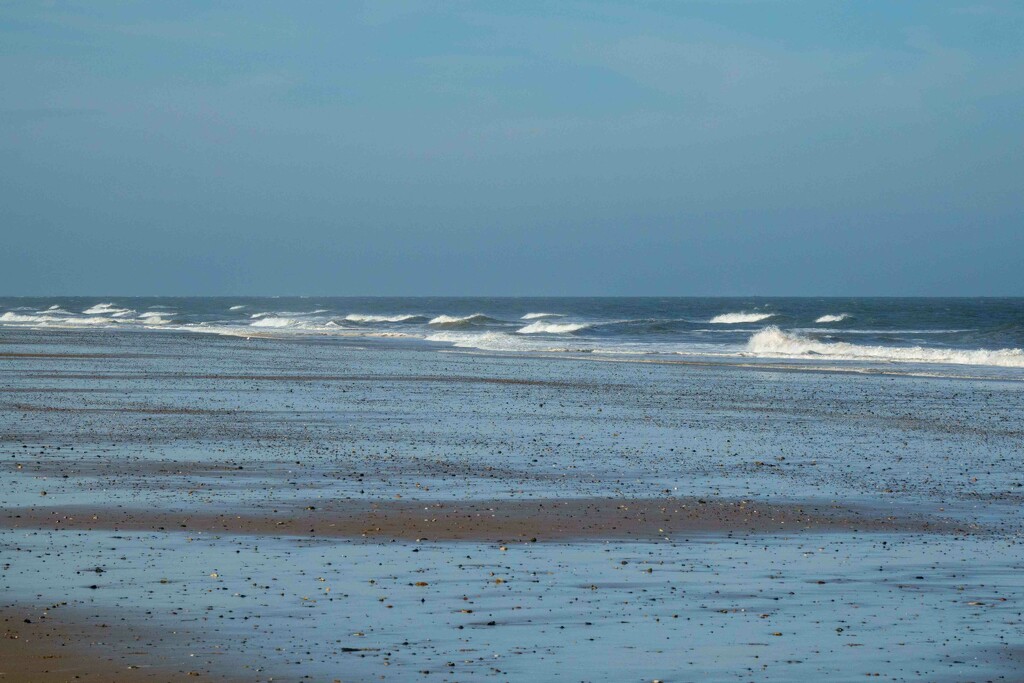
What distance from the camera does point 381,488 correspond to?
12.4 metres

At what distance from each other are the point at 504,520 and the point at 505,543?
0.99 meters

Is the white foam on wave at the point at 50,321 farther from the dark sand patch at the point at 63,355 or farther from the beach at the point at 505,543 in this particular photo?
the beach at the point at 505,543

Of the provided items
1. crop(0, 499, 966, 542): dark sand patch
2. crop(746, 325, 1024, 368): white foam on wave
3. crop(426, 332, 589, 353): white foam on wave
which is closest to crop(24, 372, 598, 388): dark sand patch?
crop(0, 499, 966, 542): dark sand patch

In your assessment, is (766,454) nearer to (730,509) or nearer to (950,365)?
(730,509)

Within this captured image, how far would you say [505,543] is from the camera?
32.0 ft

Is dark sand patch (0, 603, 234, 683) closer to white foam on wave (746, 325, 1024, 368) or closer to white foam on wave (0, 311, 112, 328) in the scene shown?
white foam on wave (746, 325, 1024, 368)

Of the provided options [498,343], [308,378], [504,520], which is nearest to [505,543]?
[504,520]

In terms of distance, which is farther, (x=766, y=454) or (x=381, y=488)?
(x=766, y=454)

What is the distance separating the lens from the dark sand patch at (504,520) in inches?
397

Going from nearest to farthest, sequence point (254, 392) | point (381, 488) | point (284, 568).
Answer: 1. point (284, 568)
2. point (381, 488)
3. point (254, 392)

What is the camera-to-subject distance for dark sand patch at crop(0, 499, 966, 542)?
10.1 metres

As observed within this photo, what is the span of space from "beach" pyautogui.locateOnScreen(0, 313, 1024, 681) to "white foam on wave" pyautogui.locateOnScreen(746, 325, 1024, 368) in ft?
70.1

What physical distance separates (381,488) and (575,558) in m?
3.66

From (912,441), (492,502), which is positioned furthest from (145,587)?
(912,441)
